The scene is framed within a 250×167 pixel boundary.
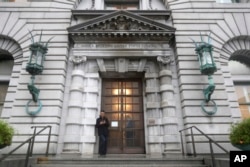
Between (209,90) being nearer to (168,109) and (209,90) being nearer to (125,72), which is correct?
(168,109)

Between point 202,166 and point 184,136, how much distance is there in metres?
2.99

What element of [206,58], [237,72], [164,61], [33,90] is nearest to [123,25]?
[164,61]

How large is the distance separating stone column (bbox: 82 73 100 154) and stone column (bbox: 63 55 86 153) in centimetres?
24

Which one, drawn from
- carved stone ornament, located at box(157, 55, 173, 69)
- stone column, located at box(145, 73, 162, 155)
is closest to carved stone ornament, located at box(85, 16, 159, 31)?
carved stone ornament, located at box(157, 55, 173, 69)

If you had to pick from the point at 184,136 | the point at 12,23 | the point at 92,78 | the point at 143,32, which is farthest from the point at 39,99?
the point at 184,136

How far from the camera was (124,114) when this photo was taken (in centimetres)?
1056

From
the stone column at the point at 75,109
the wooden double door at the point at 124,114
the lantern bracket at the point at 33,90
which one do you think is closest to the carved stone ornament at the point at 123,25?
the stone column at the point at 75,109

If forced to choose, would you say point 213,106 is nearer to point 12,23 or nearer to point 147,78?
point 147,78

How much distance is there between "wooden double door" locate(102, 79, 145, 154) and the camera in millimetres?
10031

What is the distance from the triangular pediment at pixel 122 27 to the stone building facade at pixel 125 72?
6 cm

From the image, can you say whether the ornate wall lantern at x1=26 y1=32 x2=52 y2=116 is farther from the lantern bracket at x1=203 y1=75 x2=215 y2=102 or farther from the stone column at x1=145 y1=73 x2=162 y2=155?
the lantern bracket at x1=203 y1=75 x2=215 y2=102

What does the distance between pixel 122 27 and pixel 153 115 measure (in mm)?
5268

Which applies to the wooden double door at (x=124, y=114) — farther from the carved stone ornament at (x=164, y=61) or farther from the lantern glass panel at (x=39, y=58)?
the lantern glass panel at (x=39, y=58)

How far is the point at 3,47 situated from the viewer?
436 inches
